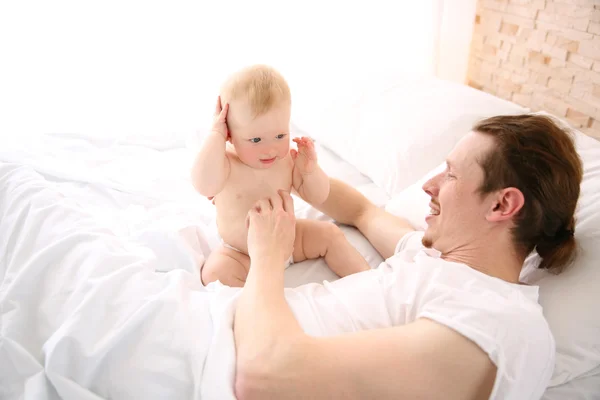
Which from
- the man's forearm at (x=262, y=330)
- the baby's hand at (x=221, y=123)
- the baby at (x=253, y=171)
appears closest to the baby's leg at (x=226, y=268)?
the baby at (x=253, y=171)

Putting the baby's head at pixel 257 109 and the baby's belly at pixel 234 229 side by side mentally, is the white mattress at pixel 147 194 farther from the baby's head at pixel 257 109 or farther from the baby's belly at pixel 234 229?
the baby's head at pixel 257 109

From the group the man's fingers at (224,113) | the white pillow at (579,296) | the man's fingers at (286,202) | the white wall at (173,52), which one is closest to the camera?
the white pillow at (579,296)

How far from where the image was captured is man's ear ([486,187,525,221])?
1066 mm

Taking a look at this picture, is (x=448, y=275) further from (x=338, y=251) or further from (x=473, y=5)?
(x=473, y=5)

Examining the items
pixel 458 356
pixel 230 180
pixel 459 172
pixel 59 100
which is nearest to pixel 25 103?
pixel 59 100

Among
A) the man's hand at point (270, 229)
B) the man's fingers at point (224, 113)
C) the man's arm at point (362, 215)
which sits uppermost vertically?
the man's fingers at point (224, 113)

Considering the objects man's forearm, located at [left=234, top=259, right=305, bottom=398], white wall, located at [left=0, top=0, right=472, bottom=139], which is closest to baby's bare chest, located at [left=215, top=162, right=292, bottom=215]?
man's forearm, located at [left=234, top=259, right=305, bottom=398]

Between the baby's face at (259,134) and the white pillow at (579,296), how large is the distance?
0.71 meters

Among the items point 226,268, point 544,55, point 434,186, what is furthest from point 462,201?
point 544,55

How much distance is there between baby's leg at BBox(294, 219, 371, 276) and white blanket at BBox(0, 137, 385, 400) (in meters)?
0.04

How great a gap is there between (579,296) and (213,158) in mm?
902

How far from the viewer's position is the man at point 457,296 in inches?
34.4

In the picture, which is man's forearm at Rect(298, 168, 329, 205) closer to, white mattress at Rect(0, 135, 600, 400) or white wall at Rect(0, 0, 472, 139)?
white mattress at Rect(0, 135, 600, 400)

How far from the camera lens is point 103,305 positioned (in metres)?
1.00
